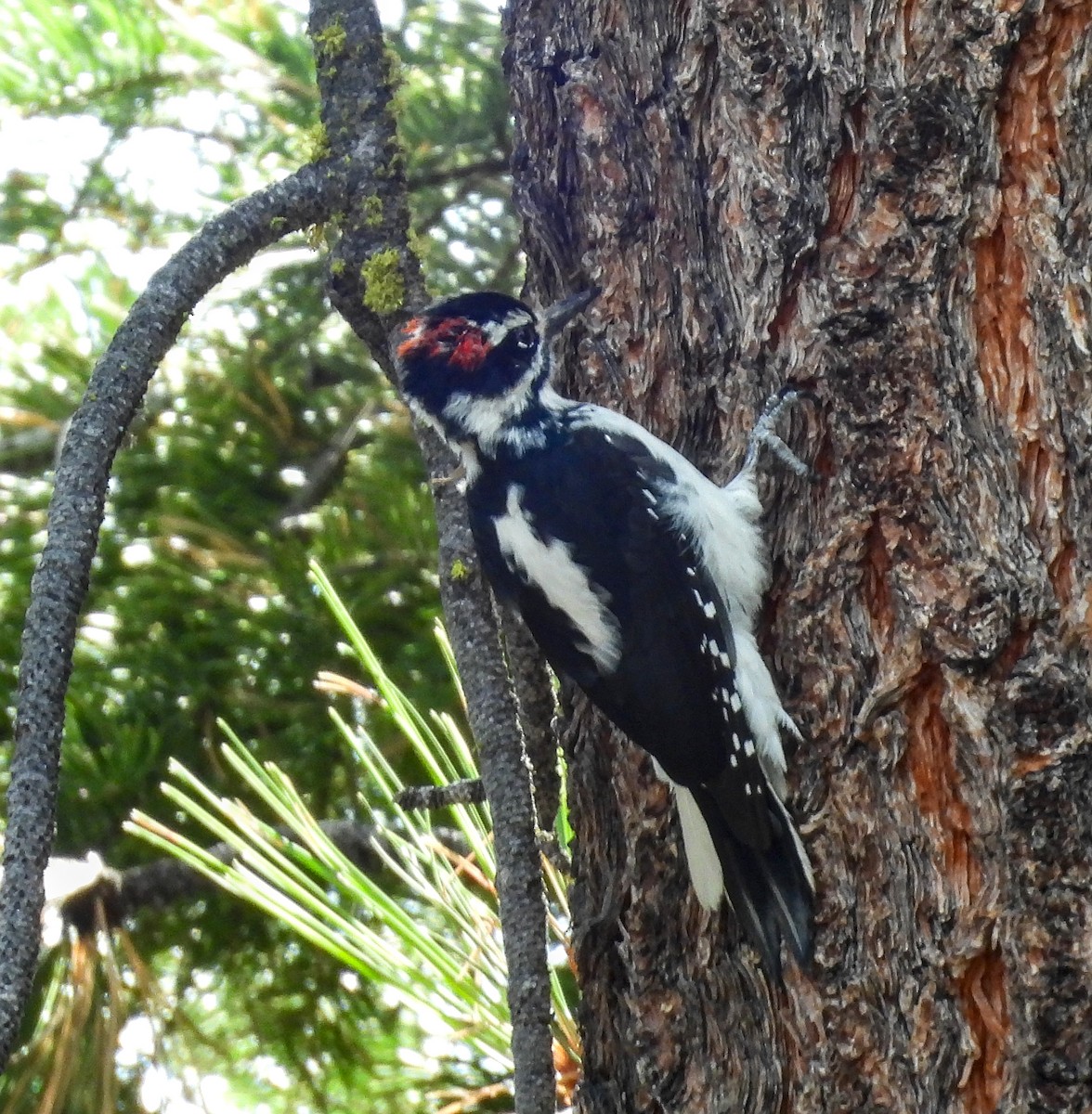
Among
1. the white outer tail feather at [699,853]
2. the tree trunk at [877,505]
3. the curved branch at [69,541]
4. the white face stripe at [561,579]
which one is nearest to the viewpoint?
the curved branch at [69,541]

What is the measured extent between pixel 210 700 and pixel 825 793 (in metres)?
1.24

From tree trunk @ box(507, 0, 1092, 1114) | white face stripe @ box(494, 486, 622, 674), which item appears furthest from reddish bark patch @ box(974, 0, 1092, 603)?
white face stripe @ box(494, 486, 622, 674)

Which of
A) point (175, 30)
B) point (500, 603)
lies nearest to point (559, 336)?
point (500, 603)

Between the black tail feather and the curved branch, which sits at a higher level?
the curved branch

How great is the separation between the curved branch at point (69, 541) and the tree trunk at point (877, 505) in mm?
425

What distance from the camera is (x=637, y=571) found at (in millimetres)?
1648

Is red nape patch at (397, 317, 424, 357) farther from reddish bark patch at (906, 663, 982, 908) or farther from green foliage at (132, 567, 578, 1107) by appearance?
reddish bark patch at (906, 663, 982, 908)

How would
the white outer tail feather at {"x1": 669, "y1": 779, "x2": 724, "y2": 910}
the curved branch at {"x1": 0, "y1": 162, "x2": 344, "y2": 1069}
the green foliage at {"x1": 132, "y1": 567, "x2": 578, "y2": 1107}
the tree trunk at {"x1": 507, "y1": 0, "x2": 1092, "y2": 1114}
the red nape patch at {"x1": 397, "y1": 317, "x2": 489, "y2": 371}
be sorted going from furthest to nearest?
the red nape patch at {"x1": 397, "y1": 317, "x2": 489, "y2": 371} < the green foliage at {"x1": 132, "y1": 567, "x2": 578, "y2": 1107} < the white outer tail feather at {"x1": 669, "y1": 779, "x2": 724, "y2": 910} < the tree trunk at {"x1": 507, "y1": 0, "x2": 1092, "y2": 1114} < the curved branch at {"x1": 0, "y1": 162, "x2": 344, "y2": 1069}

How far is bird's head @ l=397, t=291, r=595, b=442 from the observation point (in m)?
1.72

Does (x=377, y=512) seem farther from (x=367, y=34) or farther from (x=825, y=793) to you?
(x=825, y=793)

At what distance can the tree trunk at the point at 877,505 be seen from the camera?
110cm

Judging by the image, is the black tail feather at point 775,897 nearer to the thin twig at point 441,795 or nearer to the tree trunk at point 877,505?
the tree trunk at point 877,505

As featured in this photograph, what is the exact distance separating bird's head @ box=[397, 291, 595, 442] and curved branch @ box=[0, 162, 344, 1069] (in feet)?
1.35

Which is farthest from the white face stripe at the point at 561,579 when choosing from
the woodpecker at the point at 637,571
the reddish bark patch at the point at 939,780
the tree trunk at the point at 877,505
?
the reddish bark patch at the point at 939,780
